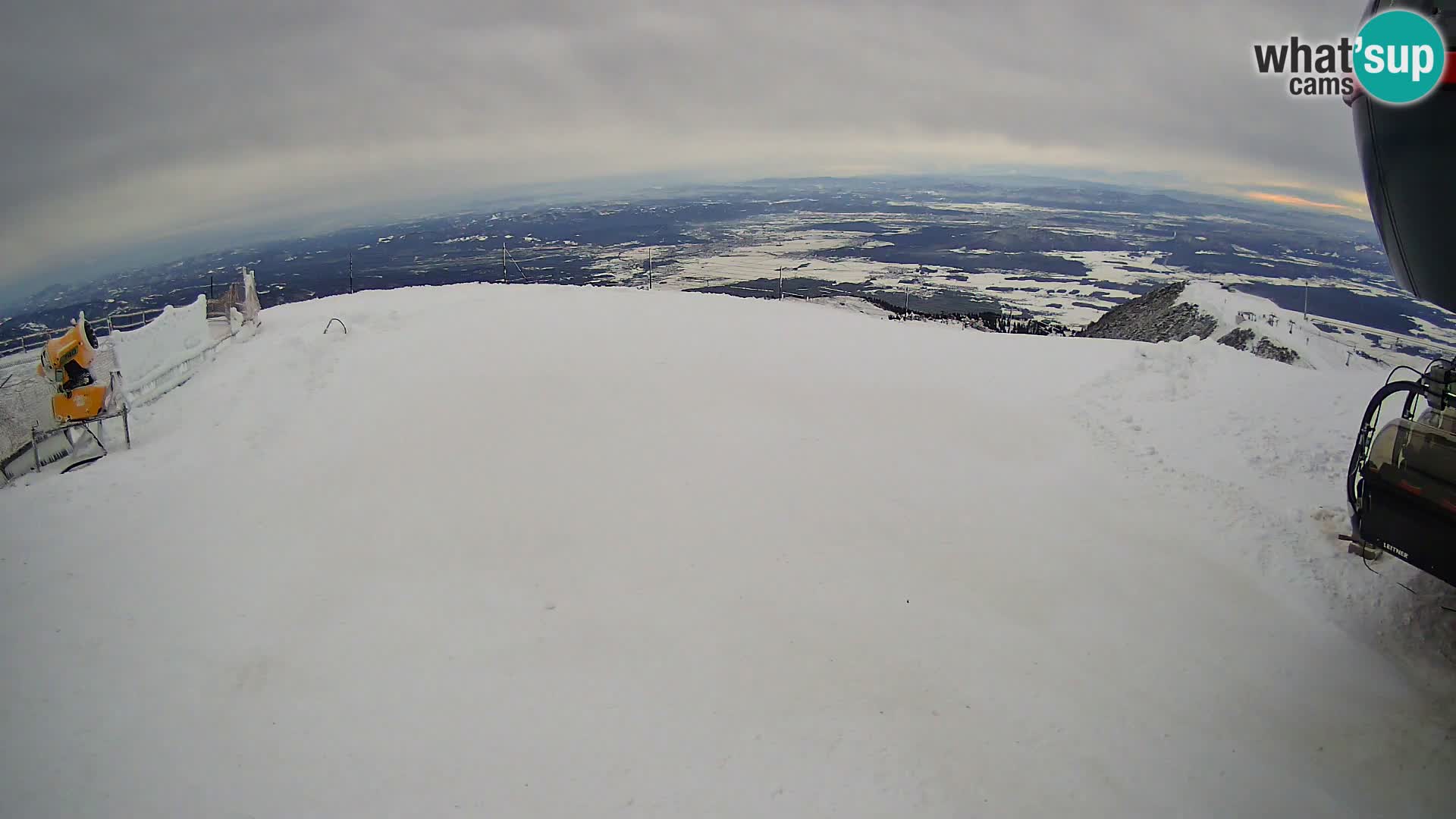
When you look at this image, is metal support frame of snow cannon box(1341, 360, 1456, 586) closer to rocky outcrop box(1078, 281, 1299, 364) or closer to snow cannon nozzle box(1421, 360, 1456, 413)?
snow cannon nozzle box(1421, 360, 1456, 413)

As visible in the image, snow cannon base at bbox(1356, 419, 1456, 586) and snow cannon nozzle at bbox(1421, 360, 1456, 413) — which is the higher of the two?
snow cannon nozzle at bbox(1421, 360, 1456, 413)

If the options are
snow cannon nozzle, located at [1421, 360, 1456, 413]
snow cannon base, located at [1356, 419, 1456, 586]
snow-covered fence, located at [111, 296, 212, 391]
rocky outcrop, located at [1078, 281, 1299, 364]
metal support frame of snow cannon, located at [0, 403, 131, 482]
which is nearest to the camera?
snow cannon base, located at [1356, 419, 1456, 586]

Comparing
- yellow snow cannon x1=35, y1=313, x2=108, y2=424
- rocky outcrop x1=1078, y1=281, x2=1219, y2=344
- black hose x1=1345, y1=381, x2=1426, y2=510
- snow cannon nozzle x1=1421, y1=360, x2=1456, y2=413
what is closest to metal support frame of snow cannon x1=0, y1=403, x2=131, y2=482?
yellow snow cannon x1=35, y1=313, x2=108, y2=424

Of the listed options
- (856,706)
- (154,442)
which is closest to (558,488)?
(856,706)

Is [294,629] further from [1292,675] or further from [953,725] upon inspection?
[1292,675]

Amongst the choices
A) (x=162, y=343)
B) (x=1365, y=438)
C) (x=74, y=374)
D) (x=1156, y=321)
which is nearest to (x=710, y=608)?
(x=1365, y=438)

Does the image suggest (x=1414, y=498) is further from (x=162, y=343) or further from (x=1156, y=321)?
(x=1156, y=321)
